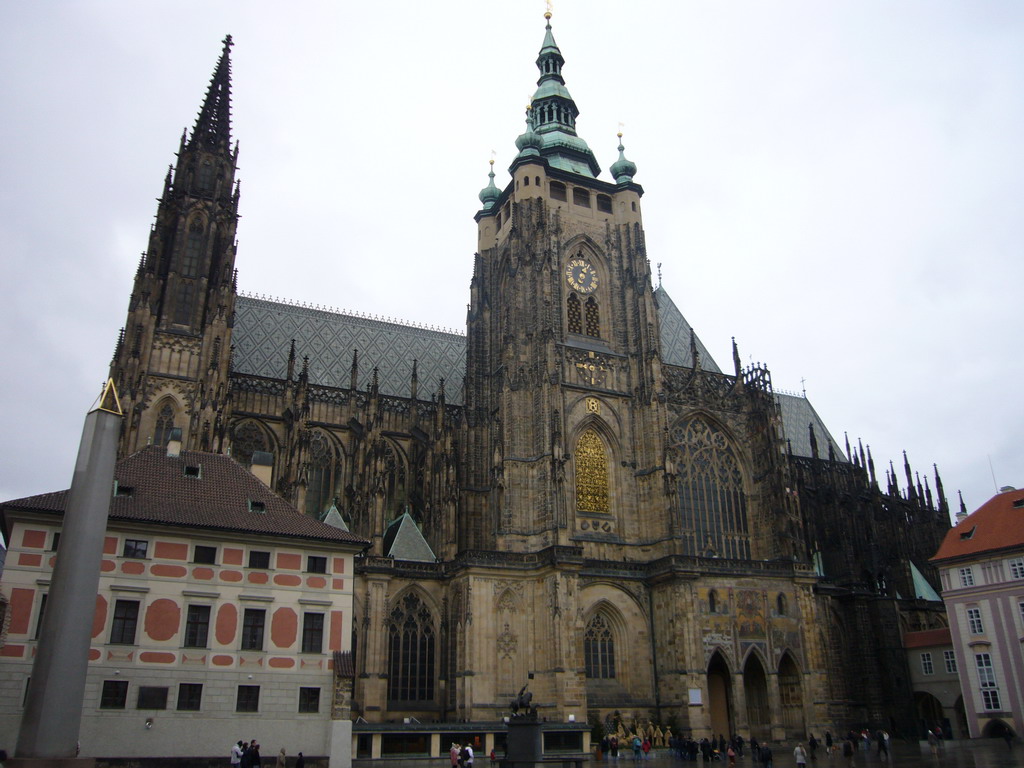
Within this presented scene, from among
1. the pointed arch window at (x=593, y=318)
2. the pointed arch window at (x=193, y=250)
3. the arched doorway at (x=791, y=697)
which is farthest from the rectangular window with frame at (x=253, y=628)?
the pointed arch window at (x=593, y=318)

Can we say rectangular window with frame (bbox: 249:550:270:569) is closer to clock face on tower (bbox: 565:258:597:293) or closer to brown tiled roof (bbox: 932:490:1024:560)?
clock face on tower (bbox: 565:258:597:293)

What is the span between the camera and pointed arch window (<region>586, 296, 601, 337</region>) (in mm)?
48344

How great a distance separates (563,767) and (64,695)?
798 inches

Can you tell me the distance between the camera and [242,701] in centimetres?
2741

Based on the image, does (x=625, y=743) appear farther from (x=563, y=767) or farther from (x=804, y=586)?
(x=804, y=586)

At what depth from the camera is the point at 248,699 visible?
90.2 feet

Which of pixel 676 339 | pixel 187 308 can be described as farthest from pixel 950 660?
pixel 187 308

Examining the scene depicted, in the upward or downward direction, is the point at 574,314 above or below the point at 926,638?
above

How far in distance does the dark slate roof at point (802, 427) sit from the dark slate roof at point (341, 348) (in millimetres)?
24625

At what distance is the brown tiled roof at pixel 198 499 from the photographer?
91.1 feet

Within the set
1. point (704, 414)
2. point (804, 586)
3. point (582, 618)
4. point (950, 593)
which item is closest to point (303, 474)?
point (582, 618)

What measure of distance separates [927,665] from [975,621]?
7675 millimetres

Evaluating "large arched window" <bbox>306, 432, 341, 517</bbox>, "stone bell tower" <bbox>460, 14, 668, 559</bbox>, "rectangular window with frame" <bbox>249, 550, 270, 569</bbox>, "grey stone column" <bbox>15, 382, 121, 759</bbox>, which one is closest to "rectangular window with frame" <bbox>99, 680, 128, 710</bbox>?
"rectangular window with frame" <bbox>249, 550, 270, 569</bbox>

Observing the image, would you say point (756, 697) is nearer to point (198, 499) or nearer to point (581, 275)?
point (581, 275)
